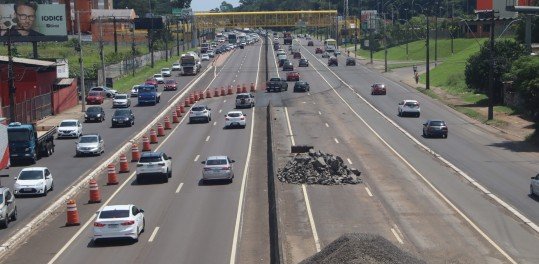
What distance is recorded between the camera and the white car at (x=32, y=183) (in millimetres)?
42906

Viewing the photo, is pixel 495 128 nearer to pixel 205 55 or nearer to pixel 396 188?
pixel 396 188

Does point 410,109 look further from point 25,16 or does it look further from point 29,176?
point 25,16

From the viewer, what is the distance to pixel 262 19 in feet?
606

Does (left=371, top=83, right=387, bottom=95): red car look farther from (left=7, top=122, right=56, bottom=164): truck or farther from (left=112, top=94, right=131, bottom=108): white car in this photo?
(left=7, top=122, right=56, bottom=164): truck

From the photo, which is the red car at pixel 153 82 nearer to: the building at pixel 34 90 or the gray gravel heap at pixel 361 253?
the building at pixel 34 90

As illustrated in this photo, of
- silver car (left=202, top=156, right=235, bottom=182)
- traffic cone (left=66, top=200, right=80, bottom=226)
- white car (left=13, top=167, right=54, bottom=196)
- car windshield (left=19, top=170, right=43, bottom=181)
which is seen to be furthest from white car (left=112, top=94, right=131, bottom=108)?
traffic cone (left=66, top=200, right=80, bottom=226)

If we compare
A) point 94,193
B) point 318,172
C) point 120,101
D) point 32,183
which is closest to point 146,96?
point 120,101

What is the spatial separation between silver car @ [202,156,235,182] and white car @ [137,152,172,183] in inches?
81.6

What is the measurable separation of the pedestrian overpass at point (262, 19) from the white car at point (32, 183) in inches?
5547

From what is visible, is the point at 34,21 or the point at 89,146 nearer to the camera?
the point at 89,146

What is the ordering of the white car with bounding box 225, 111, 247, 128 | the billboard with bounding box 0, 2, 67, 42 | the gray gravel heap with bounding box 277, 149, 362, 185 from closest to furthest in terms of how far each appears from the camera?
1. the gray gravel heap with bounding box 277, 149, 362, 185
2. the white car with bounding box 225, 111, 247, 128
3. the billboard with bounding box 0, 2, 67, 42

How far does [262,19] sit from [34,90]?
105446 mm

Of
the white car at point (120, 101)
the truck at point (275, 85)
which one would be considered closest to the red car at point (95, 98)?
the white car at point (120, 101)

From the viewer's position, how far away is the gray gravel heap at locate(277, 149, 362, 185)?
147ft
